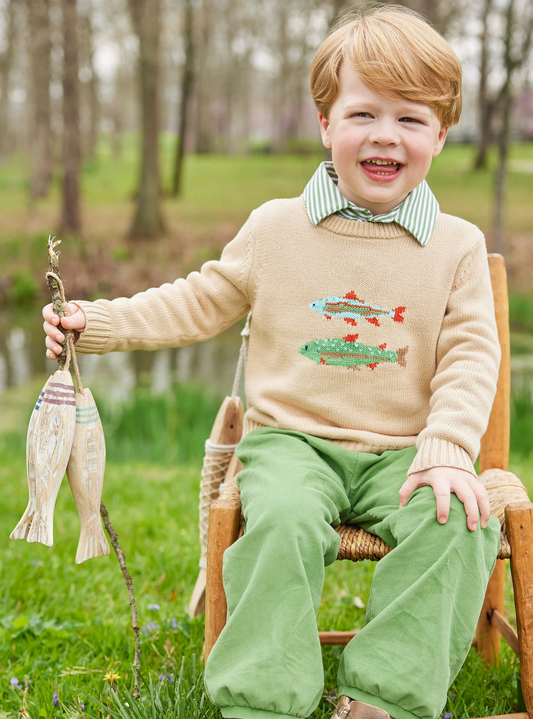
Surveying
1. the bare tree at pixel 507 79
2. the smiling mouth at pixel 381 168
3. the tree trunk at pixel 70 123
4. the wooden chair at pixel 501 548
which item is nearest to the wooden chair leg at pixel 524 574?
the wooden chair at pixel 501 548

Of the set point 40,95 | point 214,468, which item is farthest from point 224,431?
point 40,95

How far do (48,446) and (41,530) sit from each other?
0.59ft

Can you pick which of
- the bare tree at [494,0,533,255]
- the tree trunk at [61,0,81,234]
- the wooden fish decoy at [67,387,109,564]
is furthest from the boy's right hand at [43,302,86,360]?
the tree trunk at [61,0,81,234]

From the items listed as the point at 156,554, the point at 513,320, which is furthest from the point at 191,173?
the point at 156,554

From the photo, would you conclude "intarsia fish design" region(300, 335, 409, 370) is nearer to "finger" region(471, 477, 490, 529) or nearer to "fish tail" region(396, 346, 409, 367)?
"fish tail" region(396, 346, 409, 367)

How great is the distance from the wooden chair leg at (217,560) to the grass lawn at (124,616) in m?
0.19

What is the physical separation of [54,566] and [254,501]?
1.34 m

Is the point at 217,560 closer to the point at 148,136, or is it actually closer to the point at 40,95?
the point at 148,136

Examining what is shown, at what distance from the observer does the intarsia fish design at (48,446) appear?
5.06 ft

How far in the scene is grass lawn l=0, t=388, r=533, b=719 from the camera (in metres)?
1.80

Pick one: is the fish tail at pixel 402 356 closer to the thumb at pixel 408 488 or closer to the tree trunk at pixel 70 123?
the thumb at pixel 408 488

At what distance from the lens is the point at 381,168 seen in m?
1.78

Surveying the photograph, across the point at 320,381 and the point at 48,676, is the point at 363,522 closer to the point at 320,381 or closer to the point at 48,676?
the point at 320,381

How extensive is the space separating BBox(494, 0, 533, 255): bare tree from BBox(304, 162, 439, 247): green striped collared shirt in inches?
223
